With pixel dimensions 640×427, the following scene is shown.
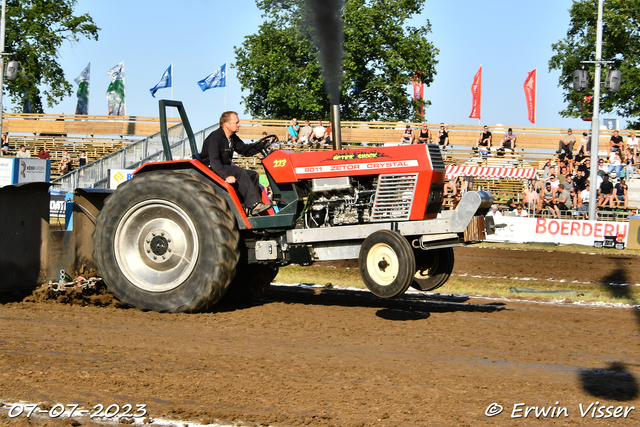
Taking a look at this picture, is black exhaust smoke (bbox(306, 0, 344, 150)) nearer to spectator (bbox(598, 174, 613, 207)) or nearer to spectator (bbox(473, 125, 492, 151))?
spectator (bbox(598, 174, 613, 207))

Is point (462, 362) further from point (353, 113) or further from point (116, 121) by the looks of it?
point (353, 113)

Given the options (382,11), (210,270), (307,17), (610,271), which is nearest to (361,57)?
(382,11)

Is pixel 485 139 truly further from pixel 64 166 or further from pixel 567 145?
pixel 64 166

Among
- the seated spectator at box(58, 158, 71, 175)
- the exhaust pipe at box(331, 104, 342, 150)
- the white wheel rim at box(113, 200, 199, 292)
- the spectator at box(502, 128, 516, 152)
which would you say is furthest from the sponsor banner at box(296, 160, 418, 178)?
the seated spectator at box(58, 158, 71, 175)

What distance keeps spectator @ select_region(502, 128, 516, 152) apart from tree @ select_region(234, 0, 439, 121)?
12639 mm

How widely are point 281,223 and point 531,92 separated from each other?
30070 mm

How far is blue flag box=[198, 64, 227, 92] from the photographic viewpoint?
98.1 feet

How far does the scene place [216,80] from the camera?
99.1 feet

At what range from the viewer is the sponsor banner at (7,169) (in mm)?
20125

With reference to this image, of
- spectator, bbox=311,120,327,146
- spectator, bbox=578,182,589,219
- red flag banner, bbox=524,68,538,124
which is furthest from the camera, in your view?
red flag banner, bbox=524,68,538,124

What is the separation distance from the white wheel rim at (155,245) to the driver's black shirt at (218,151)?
54cm

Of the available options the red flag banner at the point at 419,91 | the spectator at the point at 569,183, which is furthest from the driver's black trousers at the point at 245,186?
the red flag banner at the point at 419,91

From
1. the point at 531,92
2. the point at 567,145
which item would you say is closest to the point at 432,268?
the point at 567,145

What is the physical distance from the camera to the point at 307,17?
8.36m
